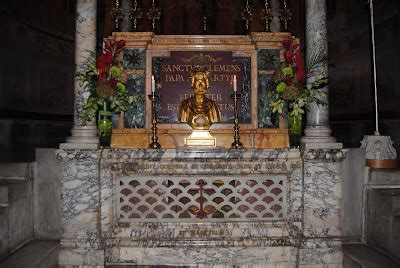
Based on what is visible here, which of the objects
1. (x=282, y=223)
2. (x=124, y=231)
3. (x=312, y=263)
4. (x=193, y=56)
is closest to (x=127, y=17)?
(x=193, y=56)

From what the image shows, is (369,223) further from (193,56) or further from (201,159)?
(193,56)

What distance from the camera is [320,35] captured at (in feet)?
19.4

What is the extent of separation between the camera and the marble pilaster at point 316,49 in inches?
223

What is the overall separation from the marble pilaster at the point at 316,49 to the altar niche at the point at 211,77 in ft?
3.91

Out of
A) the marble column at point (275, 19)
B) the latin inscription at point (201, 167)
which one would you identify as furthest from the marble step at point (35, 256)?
the marble column at point (275, 19)

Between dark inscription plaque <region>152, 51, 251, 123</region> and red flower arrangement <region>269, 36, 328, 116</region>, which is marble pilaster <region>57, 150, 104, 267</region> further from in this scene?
red flower arrangement <region>269, 36, 328, 116</region>

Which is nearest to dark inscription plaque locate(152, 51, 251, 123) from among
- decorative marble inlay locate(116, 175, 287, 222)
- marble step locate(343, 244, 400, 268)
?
decorative marble inlay locate(116, 175, 287, 222)

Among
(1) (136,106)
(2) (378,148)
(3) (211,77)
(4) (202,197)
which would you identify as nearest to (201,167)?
(4) (202,197)

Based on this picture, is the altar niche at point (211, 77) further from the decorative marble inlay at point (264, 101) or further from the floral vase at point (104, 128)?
the floral vase at point (104, 128)

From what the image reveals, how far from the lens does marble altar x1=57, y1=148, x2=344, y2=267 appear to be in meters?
5.30

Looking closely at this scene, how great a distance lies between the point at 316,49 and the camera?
5879 millimetres

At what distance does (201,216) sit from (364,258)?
218cm

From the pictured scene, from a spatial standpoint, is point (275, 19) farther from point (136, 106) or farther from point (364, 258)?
point (364, 258)

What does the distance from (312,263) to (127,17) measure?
20.1 feet
